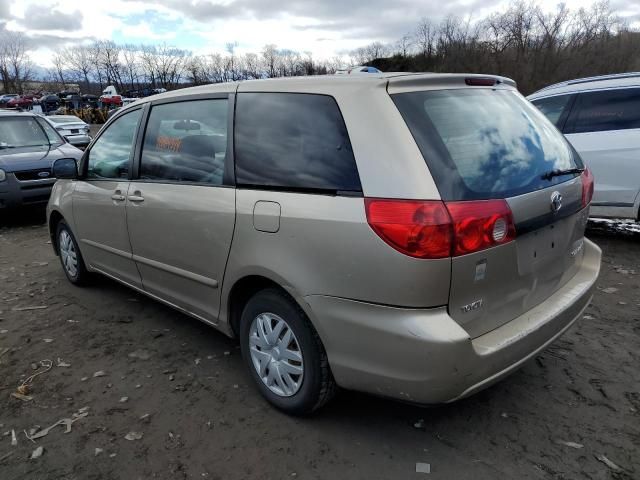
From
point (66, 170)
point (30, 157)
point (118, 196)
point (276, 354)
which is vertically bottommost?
point (276, 354)

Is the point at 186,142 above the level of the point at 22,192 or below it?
above

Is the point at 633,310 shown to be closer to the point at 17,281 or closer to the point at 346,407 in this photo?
the point at 346,407

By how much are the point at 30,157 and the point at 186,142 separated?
629cm

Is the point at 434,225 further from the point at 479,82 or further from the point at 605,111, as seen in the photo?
the point at 605,111

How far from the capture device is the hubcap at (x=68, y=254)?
16.0 feet

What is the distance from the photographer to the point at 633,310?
3969 mm

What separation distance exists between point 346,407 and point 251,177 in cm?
139

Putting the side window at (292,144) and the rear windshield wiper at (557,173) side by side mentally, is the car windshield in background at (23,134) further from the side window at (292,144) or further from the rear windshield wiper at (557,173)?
the rear windshield wiper at (557,173)

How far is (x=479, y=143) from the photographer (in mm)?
2365

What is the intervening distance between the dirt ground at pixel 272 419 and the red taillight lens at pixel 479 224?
1.05 m

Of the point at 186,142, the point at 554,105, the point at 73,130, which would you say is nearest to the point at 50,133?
the point at 186,142

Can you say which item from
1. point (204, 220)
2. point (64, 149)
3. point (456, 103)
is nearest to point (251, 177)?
point (204, 220)

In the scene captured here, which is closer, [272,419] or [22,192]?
[272,419]

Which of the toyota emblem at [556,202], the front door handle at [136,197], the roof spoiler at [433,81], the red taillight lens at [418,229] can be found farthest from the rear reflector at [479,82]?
the front door handle at [136,197]
